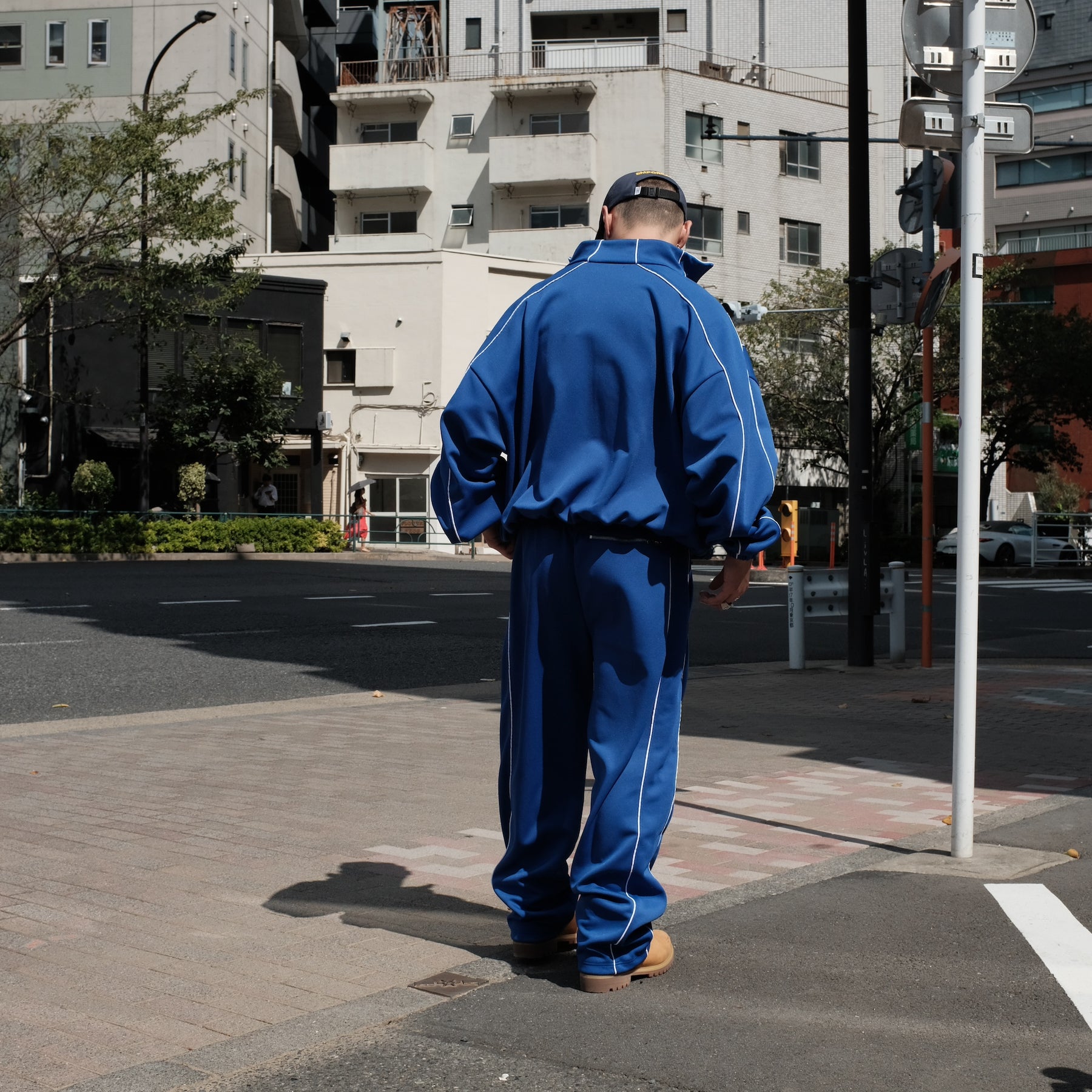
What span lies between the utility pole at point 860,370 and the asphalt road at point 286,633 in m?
1.67

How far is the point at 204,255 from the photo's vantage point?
33750mm

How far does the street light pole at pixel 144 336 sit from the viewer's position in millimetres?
31578

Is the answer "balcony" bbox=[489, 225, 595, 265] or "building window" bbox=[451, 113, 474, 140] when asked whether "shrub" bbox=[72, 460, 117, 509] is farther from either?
"building window" bbox=[451, 113, 474, 140]

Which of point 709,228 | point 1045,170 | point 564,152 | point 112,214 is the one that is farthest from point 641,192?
point 1045,170

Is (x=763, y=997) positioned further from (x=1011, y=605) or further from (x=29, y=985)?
(x=1011, y=605)

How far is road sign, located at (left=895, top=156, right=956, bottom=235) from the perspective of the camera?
1001cm

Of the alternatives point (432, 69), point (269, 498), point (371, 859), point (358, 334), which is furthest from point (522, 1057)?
point (432, 69)

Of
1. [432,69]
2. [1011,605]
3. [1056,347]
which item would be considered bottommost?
[1011,605]

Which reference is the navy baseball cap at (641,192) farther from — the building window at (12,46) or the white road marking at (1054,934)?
the building window at (12,46)

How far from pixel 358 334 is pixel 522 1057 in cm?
4279

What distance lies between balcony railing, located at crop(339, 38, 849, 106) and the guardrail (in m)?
42.0

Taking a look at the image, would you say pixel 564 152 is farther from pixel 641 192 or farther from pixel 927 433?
pixel 641 192

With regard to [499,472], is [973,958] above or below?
below

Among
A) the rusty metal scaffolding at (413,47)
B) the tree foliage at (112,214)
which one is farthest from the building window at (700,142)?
the tree foliage at (112,214)
